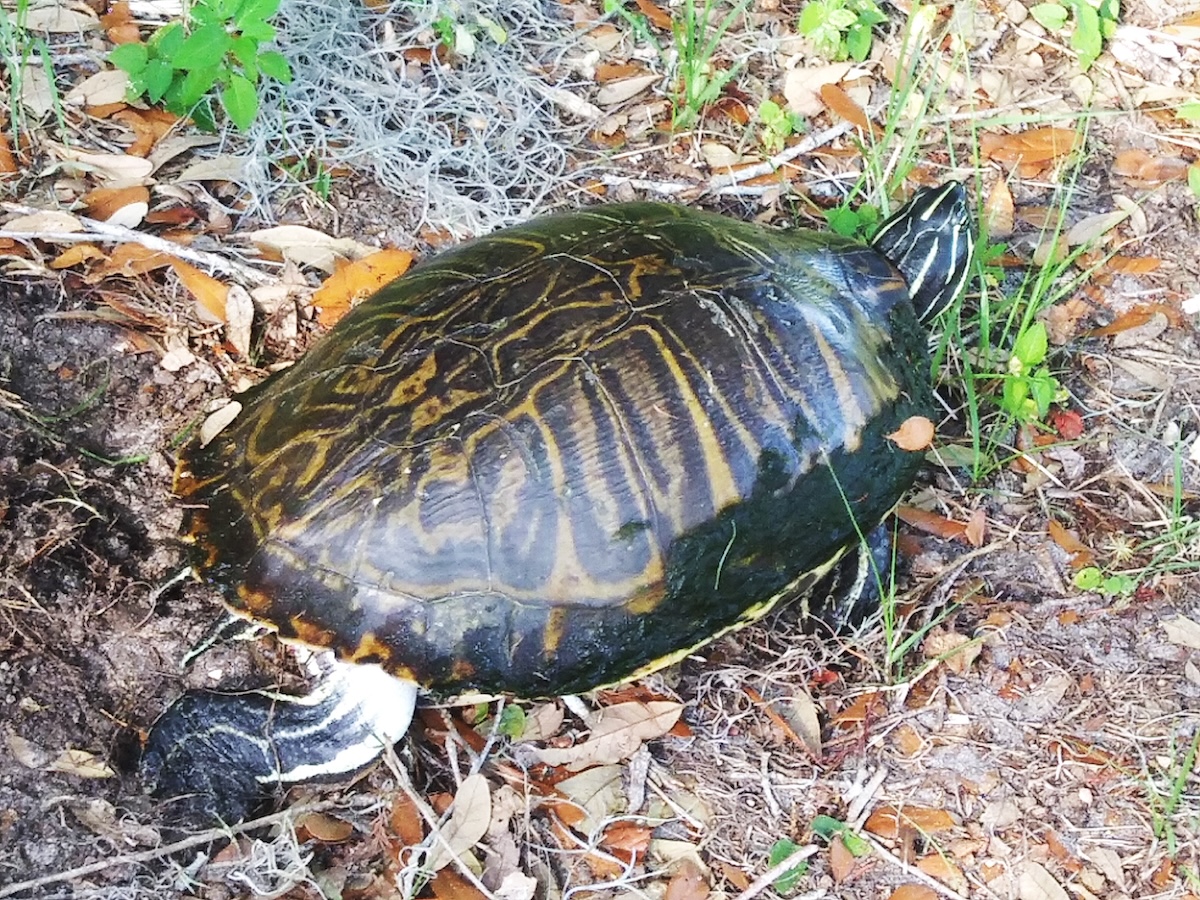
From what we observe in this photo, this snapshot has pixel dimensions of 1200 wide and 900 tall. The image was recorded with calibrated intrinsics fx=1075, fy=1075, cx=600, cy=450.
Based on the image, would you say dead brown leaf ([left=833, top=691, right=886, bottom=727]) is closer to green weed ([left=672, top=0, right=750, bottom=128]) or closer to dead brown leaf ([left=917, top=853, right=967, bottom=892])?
dead brown leaf ([left=917, top=853, right=967, bottom=892])

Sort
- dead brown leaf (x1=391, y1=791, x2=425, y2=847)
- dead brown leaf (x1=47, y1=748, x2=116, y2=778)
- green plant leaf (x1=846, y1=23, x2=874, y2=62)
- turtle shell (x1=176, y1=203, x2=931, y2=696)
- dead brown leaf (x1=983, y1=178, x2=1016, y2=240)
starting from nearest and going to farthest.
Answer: turtle shell (x1=176, y1=203, x2=931, y2=696), dead brown leaf (x1=47, y1=748, x2=116, y2=778), dead brown leaf (x1=391, y1=791, x2=425, y2=847), dead brown leaf (x1=983, y1=178, x2=1016, y2=240), green plant leaf (x1=846, y1=23, x2=874, y2=62)

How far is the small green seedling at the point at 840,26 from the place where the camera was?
4.18 m

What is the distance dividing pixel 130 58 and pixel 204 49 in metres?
0.36

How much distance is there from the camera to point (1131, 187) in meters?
4.13

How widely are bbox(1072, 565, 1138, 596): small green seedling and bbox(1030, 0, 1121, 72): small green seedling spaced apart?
92.1 inches

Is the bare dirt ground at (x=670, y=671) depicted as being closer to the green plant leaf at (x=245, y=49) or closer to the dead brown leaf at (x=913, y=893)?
the dead brown leaf at (x=913, y=893)

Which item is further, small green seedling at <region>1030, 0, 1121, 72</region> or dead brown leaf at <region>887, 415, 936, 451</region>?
small green seedling at <region>1030, 0, 1121, 72</region>

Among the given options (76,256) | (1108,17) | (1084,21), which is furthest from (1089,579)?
(76,256)

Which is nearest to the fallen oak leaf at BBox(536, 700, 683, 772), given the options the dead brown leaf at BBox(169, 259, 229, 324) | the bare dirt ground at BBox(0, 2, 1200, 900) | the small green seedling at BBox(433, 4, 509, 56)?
the bare dirt ground at BBox(0, 2, 1200, 900)

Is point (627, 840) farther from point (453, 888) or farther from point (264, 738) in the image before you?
point (264, 738)

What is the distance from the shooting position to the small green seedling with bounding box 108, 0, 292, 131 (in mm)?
3193

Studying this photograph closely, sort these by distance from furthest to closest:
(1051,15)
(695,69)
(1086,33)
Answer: (1051,15) → (1086,33) → (695,69)

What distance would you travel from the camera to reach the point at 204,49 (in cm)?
319

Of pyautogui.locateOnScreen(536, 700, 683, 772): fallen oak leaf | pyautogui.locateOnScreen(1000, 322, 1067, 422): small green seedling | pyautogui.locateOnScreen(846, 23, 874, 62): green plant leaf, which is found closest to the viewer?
pyautogui.locateOnScreen(536, 700, 683, 772): fallen oak leaf
